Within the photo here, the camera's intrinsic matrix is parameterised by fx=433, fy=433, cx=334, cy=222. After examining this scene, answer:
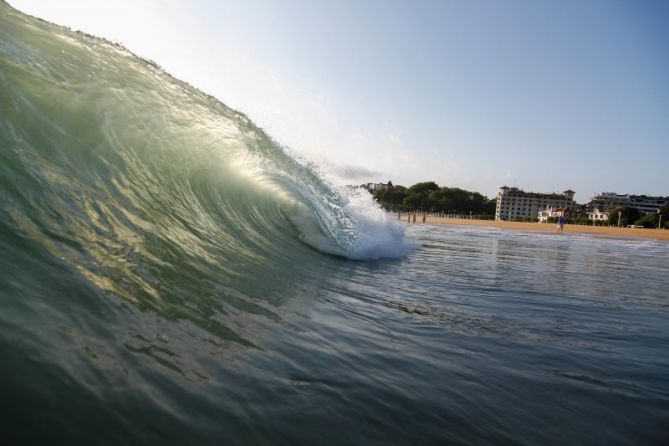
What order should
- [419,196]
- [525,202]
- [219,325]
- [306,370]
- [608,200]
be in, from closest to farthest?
[306,370] < [219,325] < [419,196] < [525,202] < [608,200]

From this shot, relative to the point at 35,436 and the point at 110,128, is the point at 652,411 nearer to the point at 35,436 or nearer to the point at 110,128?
the point at 35,436

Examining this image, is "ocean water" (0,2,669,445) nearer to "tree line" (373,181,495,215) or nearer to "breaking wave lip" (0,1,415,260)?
"breaking wave lip" (0,1,415,260)

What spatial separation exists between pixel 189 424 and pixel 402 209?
135 meters

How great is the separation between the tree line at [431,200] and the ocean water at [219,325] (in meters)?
118

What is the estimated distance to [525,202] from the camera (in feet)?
591

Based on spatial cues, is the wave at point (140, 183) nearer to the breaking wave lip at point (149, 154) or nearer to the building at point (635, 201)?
the breaking wave lip at point (149, 154)

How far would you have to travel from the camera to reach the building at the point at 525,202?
173 meters

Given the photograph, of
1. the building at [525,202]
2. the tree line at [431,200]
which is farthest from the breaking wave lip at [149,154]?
the building at [525,202]

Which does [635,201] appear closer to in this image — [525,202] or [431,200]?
[525,202]

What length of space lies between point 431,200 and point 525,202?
6913 cm

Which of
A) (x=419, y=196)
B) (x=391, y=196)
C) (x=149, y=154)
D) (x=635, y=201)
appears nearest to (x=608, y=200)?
(x=635, y=201)

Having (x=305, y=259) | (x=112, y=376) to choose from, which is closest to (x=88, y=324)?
(x=112, y=376)

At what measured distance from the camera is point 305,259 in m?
6.55

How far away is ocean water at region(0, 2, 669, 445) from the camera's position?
1661 mm
